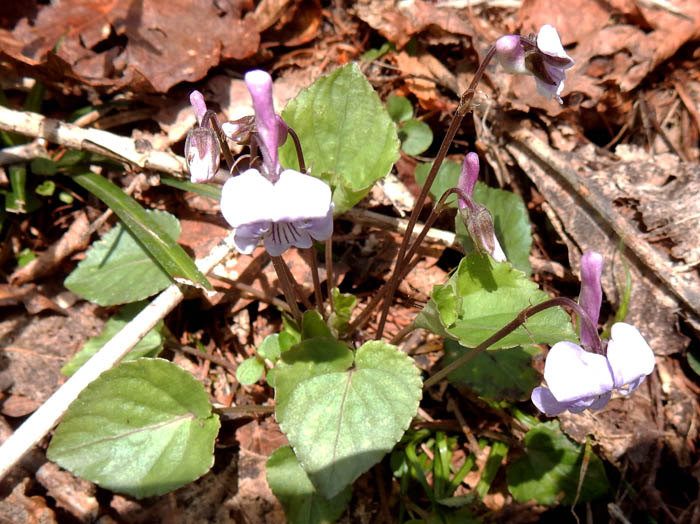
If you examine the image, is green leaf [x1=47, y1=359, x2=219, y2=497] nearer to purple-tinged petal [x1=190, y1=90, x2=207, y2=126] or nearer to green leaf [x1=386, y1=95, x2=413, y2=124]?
purple-tinged petal [x1=190, y1=90, x2=207, y2=126]

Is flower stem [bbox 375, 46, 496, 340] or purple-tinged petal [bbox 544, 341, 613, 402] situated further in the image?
flower stem [bbox 375, 46, 496, 340]

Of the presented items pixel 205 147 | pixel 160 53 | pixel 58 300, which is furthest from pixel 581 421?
pixel 160 53

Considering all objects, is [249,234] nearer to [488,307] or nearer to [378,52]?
[488,307]

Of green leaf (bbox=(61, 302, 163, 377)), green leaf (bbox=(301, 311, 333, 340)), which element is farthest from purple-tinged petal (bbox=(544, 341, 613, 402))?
green leaf (bbox=(61, 302, 163, 377))

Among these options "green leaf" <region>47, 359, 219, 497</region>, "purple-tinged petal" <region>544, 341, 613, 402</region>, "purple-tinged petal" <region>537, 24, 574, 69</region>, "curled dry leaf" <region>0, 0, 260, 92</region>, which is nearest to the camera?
"purple-tinged petal" <region>544, 341, 613, 402</region>

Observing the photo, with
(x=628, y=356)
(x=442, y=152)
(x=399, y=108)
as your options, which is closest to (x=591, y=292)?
(x=628, y=356)

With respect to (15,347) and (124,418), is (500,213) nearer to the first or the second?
(124,418)
